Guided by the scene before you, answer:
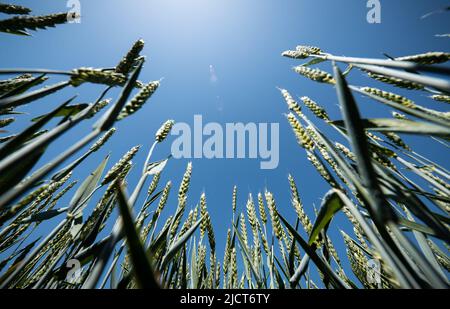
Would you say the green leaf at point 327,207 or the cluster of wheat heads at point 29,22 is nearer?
the green leaf at point 327,207

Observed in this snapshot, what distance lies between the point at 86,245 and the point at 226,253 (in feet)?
3.31

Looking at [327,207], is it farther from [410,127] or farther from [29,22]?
[29,22]

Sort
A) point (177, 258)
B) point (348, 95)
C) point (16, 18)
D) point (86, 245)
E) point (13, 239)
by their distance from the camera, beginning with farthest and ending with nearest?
point (13, 239)
point (177, 258)
point (86, 245)
point (16, 18)
point (348, 95)

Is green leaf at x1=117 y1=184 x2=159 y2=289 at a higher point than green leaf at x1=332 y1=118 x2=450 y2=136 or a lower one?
lower

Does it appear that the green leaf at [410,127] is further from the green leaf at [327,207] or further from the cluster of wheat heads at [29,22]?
the cluster of wheat heads at [29,22]

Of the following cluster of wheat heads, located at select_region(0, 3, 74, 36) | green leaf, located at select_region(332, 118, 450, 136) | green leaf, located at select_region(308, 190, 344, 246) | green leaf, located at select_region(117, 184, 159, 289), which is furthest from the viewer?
cluster of wheat heads, located at select_region(0, 3, 74, 36)

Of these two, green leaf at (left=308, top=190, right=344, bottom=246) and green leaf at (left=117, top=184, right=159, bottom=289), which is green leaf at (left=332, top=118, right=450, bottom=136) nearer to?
green leaf at (left=308, top=190, right=344, bottom=246)

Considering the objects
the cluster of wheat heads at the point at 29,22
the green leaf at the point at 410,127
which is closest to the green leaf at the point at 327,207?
the green leaf at the point at 410,127

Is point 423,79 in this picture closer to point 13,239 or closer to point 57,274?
point 57,274

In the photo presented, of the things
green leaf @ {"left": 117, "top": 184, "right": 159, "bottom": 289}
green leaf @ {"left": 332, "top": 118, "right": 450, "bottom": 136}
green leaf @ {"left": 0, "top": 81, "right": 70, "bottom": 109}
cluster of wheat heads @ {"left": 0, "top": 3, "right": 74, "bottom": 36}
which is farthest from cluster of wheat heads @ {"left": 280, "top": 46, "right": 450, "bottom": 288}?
cluster of wheat heads @ {"left": 0, "top": 3, "right": 74, "bottom": 36}

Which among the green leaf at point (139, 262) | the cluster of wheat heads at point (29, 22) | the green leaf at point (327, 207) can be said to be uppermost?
the cluster of wheat heads at point (29, 22)

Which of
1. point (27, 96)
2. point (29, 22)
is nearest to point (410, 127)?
point (27, 96)
